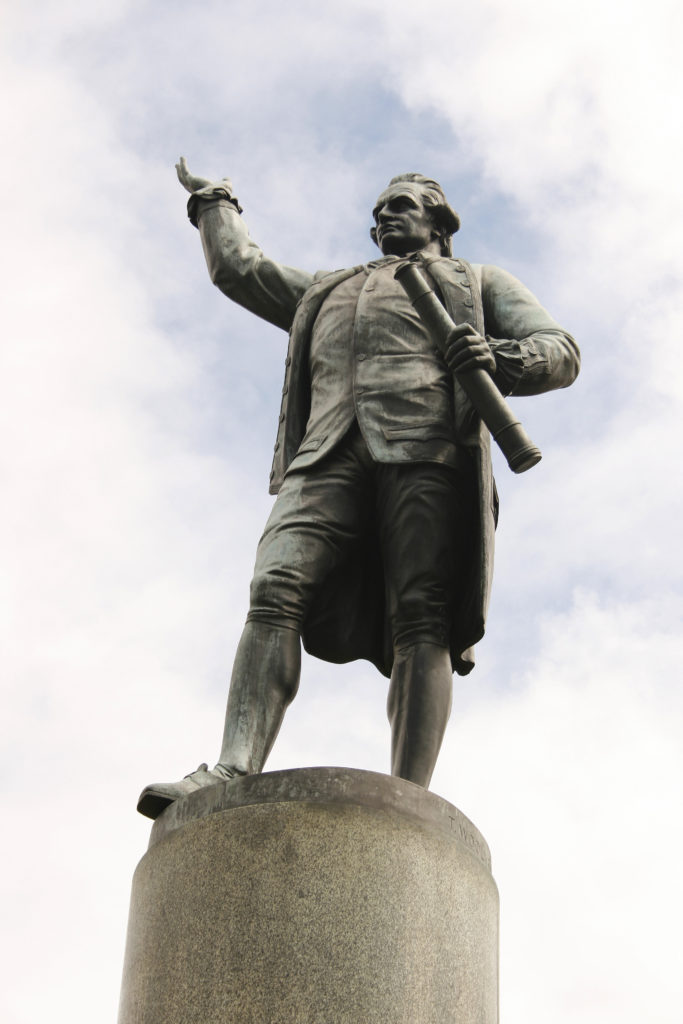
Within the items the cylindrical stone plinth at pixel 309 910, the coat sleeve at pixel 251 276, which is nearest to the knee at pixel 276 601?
the cylindrical stone plinth at pixel 309 910

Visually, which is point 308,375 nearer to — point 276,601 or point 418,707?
point 276,601

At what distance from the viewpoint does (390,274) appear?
716 cm

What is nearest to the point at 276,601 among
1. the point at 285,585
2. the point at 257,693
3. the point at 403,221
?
the point at 285,585

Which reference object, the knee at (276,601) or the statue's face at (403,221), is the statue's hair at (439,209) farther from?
the knee at (276,601)

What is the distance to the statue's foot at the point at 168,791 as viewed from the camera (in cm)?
532

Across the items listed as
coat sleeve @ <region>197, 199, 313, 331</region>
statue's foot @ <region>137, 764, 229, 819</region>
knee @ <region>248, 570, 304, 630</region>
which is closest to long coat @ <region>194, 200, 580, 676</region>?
coat sleeve @ <region>197, 199, 313, 331</region>

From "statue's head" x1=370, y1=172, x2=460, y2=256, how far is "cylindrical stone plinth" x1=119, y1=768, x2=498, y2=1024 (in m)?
3.38

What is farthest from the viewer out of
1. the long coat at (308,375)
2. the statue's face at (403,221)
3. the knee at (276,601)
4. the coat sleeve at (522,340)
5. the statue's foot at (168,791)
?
the statue's face at (403,221)

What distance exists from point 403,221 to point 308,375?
105 centimetres

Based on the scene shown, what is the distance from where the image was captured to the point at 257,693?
18.9ft

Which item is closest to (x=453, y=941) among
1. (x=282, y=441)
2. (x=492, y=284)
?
(x=282, y=441)

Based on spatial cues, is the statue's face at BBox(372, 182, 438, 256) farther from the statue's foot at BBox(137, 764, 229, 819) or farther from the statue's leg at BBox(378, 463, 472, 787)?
the statue's foot at BBox(137, 764, 229, 819)

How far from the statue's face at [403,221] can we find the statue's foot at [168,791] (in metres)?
3.25

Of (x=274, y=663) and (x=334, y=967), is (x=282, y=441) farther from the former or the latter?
(x=334, y=967)
